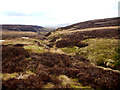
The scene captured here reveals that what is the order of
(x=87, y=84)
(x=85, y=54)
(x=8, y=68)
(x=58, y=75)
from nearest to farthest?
(x=87, y=84) → (x=58, y=75) → (x=8, y=68) → (x=85, y=54)

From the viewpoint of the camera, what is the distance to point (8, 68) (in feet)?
34.2

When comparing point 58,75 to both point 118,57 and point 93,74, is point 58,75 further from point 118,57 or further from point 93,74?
point 118,57

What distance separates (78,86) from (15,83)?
6.00 metres

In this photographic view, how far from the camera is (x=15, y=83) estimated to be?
7316 mm

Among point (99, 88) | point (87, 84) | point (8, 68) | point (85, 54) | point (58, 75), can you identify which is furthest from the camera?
point (85, 54)

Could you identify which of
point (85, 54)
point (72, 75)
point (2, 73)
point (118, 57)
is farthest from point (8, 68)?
point (118, 57)

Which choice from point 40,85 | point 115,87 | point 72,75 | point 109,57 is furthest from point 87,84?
point 109,57

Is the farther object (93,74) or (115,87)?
(93,74)

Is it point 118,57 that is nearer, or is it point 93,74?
point 93,74

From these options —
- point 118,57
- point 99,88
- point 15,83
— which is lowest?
point 99,88

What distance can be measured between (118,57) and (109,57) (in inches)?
52.1

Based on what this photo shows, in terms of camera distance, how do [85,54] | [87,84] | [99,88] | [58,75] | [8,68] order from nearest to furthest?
1. [99,88]
2. [87,84]
3. [58,75]
4. [8,68]
5. [85,54]

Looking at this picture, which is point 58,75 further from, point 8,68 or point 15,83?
point 8,68

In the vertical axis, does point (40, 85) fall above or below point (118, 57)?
below
